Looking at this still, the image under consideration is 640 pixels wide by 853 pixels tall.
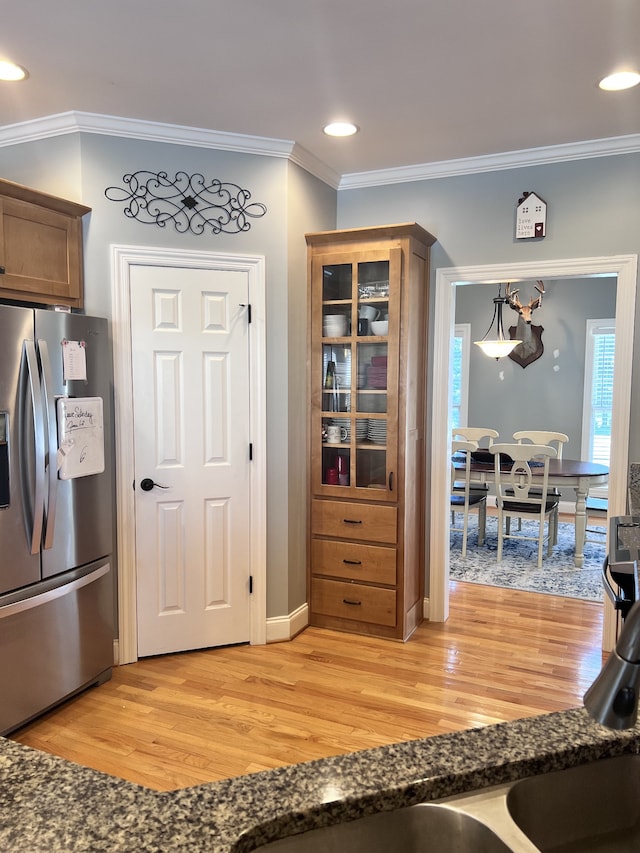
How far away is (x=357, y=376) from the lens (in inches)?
145

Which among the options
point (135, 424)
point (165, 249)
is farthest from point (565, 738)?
point (165, 249)

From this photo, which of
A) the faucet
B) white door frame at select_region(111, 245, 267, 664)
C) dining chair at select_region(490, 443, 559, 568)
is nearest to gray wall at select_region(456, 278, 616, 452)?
dining chair at select_region(490, 443, 559, 568)

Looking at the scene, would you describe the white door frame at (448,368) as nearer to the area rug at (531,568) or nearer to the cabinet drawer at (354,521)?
the cabinet drawer at (354,521)

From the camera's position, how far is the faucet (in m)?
0.81

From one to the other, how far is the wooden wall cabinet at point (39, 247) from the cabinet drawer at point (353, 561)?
75.7 inches

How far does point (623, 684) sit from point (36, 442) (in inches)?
94.9

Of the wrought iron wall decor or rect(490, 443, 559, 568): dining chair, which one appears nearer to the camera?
the wrought iron wall decor

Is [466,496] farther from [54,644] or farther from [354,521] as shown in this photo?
[54,644]

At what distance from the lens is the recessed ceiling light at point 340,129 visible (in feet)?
10.2

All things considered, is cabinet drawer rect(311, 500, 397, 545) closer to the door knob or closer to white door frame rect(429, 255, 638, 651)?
white door frame rect(429, 255, 638, 651)

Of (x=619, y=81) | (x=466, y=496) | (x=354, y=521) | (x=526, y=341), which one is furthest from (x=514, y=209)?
(x=526, y=341)

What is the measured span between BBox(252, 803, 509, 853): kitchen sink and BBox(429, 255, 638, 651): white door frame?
2.81 m

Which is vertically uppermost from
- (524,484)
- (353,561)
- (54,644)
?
(524,484)

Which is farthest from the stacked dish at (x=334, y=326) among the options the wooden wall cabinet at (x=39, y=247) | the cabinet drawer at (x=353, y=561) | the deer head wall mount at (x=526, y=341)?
the deer head wall mount at (x=526, y=341)
